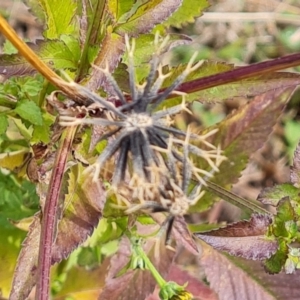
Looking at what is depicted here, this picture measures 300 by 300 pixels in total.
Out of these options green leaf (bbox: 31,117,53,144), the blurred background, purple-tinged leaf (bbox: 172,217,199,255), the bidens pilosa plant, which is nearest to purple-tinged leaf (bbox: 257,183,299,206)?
the bidens pilosa plant

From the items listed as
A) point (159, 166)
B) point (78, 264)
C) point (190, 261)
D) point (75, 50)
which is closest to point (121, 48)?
point (75, 50)

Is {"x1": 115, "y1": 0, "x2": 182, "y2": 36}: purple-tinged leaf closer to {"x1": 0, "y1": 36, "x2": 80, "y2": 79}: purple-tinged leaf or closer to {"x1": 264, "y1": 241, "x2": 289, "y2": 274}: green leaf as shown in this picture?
{"x1": 0, "y1": 36, "x2": 80, "y2": 79}: purple-tinged leaf

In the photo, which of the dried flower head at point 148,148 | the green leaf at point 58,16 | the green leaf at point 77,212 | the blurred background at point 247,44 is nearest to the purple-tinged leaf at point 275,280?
the green leaf at point 77,212

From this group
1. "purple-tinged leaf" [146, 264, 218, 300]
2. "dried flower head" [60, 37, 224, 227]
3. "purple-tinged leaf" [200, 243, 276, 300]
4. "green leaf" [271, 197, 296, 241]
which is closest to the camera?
"dried flower head" [60, 37, 224, 227]

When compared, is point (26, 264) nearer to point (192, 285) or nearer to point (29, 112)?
point (29, 112)

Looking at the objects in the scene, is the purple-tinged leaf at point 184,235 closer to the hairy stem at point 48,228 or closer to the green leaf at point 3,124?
the hairy stem at point 48,228

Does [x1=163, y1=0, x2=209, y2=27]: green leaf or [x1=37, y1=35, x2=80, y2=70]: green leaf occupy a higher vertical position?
[x1=163, y1=0, x2=209, y2=27]: green leaf
